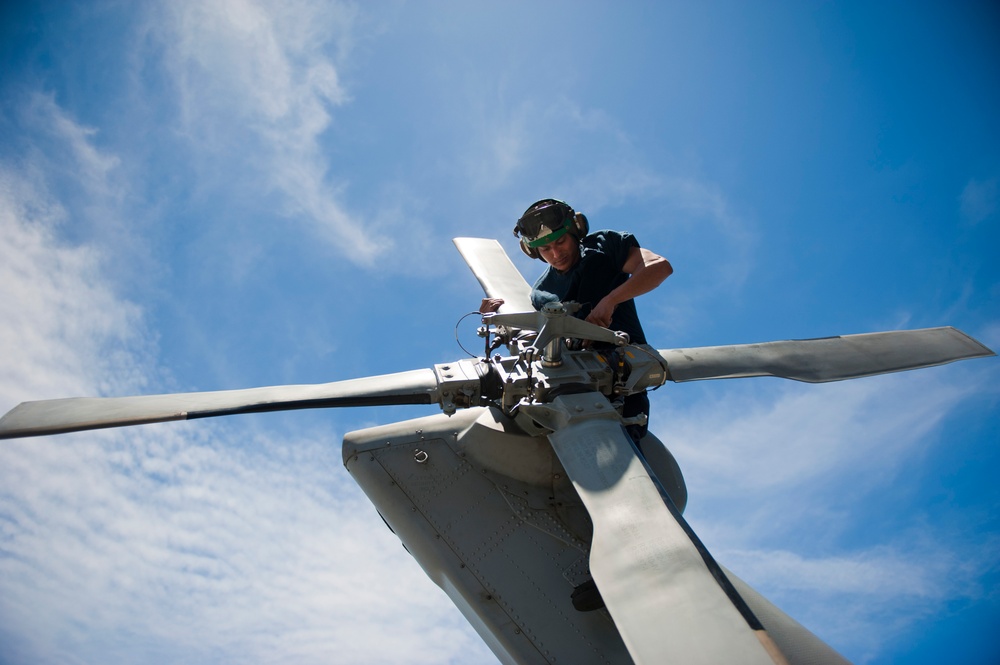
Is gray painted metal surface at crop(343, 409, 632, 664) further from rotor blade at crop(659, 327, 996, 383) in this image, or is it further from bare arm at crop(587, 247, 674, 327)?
rotor blade at crop(659, 327, 996, 383)

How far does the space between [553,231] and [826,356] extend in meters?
3.19

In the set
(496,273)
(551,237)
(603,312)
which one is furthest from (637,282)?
(496,273)

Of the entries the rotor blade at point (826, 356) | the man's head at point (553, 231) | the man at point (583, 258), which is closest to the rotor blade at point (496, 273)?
the man at point (583, 258)

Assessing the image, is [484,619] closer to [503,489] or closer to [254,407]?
[503,489]

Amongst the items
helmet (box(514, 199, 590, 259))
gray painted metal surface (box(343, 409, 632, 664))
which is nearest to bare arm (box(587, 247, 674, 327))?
helmet (box(514, 199, 590, 259))

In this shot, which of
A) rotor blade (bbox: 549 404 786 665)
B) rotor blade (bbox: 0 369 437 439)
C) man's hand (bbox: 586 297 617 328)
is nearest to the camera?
rotor blade (bbox: 549 404 786 665)

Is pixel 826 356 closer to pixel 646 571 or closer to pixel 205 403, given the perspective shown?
pixel 646 571

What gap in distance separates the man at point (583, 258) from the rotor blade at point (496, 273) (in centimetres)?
77

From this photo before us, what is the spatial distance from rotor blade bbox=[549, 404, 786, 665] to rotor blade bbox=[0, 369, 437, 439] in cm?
172

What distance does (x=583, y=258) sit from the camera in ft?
21.2

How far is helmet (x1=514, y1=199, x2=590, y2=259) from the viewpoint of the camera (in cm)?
625

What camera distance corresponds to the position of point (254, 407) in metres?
4.63

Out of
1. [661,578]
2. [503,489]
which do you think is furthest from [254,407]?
[661,578]

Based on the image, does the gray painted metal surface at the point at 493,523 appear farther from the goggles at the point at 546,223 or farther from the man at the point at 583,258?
the goggles at the point at 546,223
